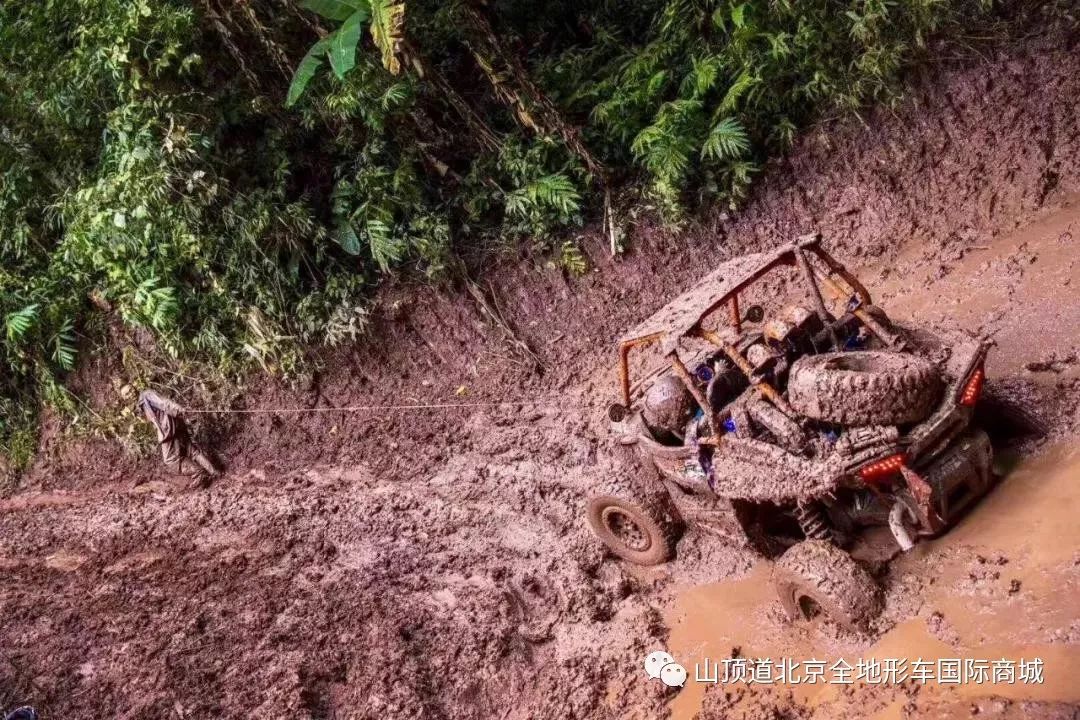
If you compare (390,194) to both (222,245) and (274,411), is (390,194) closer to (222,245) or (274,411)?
(222,245)

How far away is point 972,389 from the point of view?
4516 millimetres

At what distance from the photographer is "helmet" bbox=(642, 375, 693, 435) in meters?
5.31

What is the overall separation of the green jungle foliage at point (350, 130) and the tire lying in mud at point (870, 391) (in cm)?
358

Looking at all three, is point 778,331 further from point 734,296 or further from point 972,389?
point 972,389

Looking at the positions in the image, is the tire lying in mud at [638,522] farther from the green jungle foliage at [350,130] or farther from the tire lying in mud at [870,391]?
the green jungle foliage at [350,130]

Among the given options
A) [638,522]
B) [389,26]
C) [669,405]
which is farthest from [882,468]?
[389,26]

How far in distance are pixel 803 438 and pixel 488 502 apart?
3.28 metres

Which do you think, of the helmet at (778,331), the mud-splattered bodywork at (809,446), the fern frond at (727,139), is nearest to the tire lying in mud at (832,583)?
the mud-splattered bodywork at (809,446)

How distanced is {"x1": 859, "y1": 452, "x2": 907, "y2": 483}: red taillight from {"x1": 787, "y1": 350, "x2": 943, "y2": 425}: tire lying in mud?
0.77 feet

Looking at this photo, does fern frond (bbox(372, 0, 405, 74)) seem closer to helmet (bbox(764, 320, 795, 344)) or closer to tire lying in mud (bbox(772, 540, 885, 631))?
helmet (bbox(764, 320, 795, 344))

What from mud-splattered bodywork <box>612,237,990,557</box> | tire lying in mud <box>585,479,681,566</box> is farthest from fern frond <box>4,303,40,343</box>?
mud-splattered bodywork <box>612,237,990,557</box>

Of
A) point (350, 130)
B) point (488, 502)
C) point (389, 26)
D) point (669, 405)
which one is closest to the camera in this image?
point (669, 405)

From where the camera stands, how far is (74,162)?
30.6 ft

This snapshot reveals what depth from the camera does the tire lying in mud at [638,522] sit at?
5.59 m
